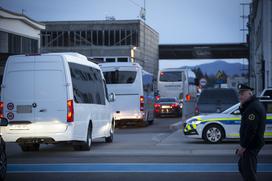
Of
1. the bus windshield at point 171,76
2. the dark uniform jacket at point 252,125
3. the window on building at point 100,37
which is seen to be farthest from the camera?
the window on building at point 100,37

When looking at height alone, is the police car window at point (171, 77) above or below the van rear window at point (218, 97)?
above

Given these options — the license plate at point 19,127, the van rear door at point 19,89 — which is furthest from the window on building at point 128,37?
the license plate at point 19,127

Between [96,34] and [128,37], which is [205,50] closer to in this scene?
[128,37]

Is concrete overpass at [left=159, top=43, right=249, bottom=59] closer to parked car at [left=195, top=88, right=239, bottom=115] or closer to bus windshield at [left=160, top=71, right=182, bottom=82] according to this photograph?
bus windshield at [left=160, top=71, right=182, bottom=82]

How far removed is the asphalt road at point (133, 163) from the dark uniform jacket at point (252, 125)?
144 inches

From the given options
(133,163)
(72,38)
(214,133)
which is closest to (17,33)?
(214,133)

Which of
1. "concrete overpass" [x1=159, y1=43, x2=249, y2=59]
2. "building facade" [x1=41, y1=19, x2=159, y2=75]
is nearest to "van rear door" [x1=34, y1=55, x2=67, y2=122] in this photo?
"building facade" [x1=41, y1=19, x2=159, y2=75]

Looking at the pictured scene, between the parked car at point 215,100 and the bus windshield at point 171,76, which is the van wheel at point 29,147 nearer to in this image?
the parked car at point 215,100

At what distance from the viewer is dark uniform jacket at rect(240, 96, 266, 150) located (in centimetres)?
845

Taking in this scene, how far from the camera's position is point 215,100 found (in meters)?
26.6

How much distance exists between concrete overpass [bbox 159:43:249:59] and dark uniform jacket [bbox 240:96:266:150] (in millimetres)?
104421

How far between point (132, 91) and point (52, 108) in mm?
16527

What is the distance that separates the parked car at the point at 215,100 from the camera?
2609cm

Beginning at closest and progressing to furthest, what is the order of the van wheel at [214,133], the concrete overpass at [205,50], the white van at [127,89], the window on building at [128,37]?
1. the van wheel at [214,133]
2. the white van at [127,89]
3. the window on building at [128,37]
4. the concrete overpass at [205,50]
